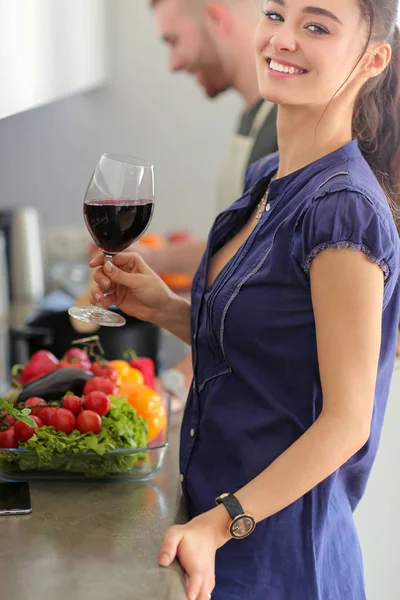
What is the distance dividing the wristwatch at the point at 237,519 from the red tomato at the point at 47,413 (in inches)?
16.1

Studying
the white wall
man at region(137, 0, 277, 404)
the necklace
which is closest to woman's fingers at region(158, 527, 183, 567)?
the necklace

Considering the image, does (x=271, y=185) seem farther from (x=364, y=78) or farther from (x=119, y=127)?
(x=119, y=127)

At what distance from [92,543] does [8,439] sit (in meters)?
0.25

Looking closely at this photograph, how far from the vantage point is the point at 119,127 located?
146 inches

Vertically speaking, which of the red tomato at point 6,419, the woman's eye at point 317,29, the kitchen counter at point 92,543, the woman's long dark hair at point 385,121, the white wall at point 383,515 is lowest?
the white wall at point 383,515

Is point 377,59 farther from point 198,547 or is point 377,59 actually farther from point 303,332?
point 198,547

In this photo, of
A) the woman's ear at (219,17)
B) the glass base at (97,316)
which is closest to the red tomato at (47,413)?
the glass base at (97,316)

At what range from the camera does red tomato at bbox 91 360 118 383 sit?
5.29ft

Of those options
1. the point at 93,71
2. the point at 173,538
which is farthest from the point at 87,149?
the point at 173,538

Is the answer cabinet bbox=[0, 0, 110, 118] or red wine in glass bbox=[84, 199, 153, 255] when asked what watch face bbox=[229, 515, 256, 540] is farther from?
cabinet bbox=[0, 0, 110, 118]

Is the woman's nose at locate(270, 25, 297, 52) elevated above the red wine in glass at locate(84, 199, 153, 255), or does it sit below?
above

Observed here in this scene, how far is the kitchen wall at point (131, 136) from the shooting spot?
11.9ft

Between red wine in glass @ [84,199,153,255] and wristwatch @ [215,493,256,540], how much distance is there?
0.44 m

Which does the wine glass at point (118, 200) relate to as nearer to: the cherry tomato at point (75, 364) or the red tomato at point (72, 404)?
the red tomato at point (72, 404)
